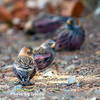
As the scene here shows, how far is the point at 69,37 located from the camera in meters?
4.72

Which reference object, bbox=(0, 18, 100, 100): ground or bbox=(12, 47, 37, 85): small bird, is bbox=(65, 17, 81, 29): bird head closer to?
bbox=(0, 18, 100, 100): ground

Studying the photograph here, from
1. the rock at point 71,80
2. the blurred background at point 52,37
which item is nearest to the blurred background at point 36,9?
the blurred background at point 52,37

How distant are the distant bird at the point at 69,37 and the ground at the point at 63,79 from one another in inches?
5.9

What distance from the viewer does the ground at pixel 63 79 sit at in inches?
111

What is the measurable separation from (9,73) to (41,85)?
0.85m

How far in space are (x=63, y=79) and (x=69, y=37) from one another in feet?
5.13

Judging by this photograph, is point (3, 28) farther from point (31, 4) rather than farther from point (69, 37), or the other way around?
point (69, 37)

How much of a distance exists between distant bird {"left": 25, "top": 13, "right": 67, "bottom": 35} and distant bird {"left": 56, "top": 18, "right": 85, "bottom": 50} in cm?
119

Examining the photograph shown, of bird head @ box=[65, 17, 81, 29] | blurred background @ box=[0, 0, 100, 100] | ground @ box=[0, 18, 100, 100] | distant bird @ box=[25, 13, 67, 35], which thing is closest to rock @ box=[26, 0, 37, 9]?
blurred background @ box=[0, 0, 100, 100]

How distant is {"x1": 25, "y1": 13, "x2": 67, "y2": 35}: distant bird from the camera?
20.0ft

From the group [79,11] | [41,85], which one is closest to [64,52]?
[41,85]

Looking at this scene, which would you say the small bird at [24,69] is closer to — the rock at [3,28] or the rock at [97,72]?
the rock at [97,72]

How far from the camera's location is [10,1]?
30.8 ft

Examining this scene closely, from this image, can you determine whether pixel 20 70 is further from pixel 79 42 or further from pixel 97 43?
pixel 97 43
